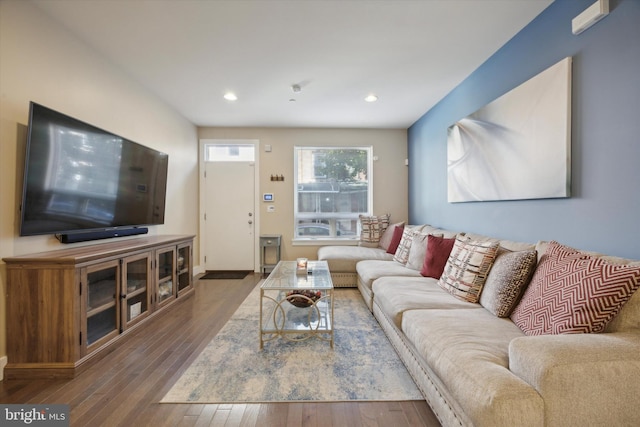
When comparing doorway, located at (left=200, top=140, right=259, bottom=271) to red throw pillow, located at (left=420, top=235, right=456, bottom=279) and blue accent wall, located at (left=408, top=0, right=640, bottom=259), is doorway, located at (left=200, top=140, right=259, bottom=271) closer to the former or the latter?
red throw pillow, located at (left=420, top=235, right=456, bottom=279)

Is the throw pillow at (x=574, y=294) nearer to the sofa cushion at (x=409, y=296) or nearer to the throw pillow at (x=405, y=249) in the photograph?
the sofa cushion at (x=409, y=296)

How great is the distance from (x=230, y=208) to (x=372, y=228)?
2490 millimetres

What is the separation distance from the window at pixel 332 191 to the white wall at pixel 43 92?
7.99 ft

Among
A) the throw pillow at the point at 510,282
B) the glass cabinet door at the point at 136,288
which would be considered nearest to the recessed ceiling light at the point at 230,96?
the glass cabinet door at the point at 136,288

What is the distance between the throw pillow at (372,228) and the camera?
14.2ft

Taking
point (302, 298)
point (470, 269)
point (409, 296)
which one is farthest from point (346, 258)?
point (470, 269)

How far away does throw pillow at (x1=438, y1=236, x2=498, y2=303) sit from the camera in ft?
6.20

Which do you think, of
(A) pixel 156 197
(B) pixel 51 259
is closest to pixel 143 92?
(A) pixel 156 197

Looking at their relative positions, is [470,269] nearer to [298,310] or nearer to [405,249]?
[405,249]

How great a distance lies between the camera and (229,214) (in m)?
4.64

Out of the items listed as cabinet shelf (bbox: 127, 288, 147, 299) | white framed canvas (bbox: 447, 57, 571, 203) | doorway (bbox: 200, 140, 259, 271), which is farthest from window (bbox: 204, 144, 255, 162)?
white framed canvas (bbox: 447, 57, 571, 203)

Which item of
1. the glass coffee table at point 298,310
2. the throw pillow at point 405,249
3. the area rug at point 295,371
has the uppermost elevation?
the throw pillow at point 405,249

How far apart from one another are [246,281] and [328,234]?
163 cm

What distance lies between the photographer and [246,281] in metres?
4.09
